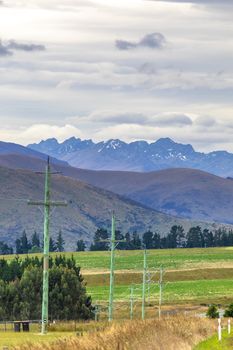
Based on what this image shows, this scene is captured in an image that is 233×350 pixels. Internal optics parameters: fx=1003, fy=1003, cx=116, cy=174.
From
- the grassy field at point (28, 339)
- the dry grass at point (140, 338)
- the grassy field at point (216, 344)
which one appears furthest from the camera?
the grassy field at point (28, 339)

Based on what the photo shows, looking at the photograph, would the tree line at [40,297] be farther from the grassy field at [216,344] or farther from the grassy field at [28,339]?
the grassy field at [216,344]

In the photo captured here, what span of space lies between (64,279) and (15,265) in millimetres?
17453

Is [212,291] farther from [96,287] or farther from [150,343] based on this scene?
[150,343]

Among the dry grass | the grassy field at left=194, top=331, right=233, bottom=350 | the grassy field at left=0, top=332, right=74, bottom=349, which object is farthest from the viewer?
the grassy field at left=0, top=332, right=74, bottom=349

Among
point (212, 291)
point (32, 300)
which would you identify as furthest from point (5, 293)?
point (212, 291)

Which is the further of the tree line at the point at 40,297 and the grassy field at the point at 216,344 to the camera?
the tree line at the point at 40,297

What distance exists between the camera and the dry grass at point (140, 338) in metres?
36.0

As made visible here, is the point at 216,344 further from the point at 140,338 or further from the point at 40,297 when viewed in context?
the point at 40,297

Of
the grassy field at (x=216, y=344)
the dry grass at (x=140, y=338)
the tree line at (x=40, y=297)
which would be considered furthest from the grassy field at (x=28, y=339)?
the tree line at (x=40, y=297)

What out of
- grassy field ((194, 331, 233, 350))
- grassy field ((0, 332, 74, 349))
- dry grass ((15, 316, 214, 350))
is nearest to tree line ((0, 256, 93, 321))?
grassy field ((0, 332, 74, 349))

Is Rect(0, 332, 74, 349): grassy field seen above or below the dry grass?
below

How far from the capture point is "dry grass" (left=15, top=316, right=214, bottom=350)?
3600cm

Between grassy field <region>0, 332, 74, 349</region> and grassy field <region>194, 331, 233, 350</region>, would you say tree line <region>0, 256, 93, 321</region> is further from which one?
grassy field <region>194, 331, 233, 350</region>

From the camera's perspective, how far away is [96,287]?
600 feet
